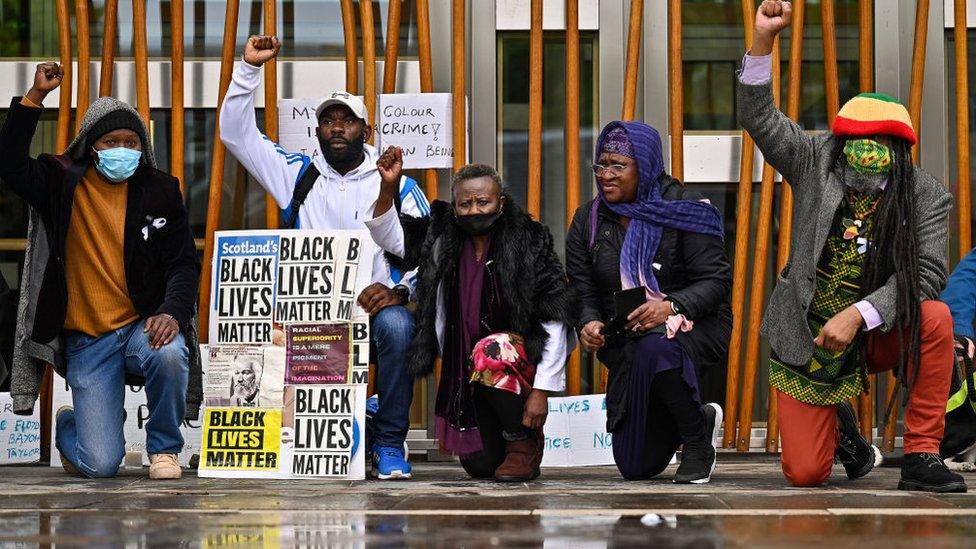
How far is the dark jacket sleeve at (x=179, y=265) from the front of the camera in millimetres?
5957

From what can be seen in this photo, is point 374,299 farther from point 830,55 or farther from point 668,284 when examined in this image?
point 830,55

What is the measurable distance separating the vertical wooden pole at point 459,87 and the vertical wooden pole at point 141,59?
143 centimetres

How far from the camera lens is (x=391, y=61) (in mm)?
7148

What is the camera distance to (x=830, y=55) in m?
7.22

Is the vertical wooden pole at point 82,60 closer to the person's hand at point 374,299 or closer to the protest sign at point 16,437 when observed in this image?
the protest sign at point 16,437

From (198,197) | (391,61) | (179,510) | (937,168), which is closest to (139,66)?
(198,197)

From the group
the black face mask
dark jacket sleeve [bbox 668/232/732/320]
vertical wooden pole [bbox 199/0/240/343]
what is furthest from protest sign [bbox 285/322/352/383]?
vertical wooden pole [bbox 199/0/240/343]

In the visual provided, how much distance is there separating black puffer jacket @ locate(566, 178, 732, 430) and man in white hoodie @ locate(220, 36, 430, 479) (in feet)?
2.25

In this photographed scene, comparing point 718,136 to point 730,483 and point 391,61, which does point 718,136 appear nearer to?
point 391,61

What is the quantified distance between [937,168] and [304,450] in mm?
3431

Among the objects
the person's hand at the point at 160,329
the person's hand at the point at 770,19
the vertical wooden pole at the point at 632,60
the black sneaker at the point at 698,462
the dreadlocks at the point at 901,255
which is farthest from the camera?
the vertical wooden pole at the point at 632,60

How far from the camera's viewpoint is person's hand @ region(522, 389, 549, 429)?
225 inches

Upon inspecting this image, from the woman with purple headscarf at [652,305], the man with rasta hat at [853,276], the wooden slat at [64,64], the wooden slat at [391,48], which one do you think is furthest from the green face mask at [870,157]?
the wooden slat at [64,64]

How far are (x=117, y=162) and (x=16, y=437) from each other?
1.59m
